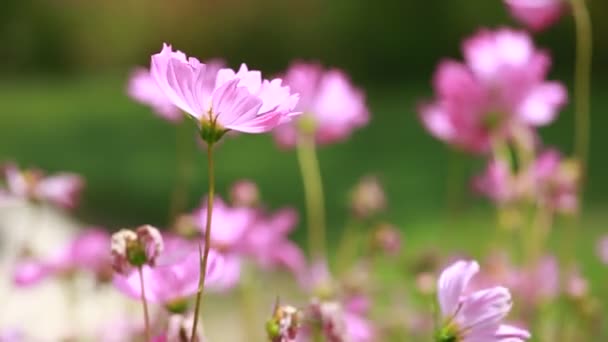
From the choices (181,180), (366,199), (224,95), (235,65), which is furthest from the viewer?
(235,65)

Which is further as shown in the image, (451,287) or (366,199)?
(366,199)

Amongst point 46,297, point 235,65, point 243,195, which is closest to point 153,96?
point 243,195

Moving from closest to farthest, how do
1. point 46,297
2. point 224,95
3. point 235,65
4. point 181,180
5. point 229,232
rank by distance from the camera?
point 224,95 < point 229,232 < point 46,297 < point 181,180 < point 235,65

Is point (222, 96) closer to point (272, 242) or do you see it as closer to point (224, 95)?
point (224, 95)

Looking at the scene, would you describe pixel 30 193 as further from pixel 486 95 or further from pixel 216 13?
pixel 216 13

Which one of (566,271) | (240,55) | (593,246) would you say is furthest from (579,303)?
(240,55)

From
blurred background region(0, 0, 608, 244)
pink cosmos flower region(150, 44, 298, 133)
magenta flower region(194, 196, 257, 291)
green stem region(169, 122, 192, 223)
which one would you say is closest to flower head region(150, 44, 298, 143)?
pink cosmos flower region(150, 44, 298, 133)

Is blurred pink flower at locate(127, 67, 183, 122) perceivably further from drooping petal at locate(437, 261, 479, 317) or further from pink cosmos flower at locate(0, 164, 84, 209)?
drooping petal at locate(437, 261, 479, 317)
